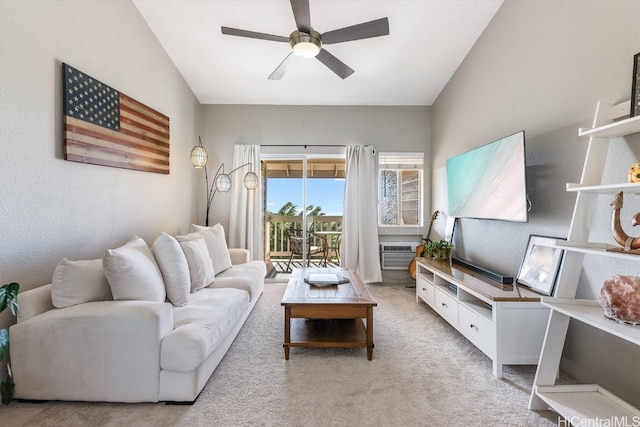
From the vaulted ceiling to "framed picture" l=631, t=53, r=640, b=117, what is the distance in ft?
5.92

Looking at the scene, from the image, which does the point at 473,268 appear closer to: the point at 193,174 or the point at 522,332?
the point at 522,332

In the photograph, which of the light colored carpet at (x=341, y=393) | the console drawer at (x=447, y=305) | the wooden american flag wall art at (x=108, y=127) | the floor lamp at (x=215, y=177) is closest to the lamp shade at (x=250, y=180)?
the floor lamp at (x=215, y=177)

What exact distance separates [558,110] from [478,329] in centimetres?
182

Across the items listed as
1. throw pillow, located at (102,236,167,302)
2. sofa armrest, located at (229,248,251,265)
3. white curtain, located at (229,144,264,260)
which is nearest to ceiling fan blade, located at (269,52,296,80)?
white curtain, located at (229,144,264,260)

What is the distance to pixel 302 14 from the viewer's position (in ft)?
7.18

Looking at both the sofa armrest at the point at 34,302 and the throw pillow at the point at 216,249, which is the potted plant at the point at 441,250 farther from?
the sofa armrest at the point at 34,302

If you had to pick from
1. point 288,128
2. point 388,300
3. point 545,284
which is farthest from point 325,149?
point 545,284

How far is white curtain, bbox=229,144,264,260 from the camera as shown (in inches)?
186

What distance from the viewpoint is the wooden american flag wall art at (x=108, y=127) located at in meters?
2.34

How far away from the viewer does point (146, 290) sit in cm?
211

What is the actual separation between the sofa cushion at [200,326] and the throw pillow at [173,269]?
0.10 meters

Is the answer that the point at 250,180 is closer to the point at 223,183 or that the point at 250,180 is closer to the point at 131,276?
the point at 223,183

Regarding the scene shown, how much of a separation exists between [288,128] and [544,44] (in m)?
3.31

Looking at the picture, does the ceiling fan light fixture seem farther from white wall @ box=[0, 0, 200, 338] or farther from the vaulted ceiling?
white wall @ box=[0, 0, 200, 338]
